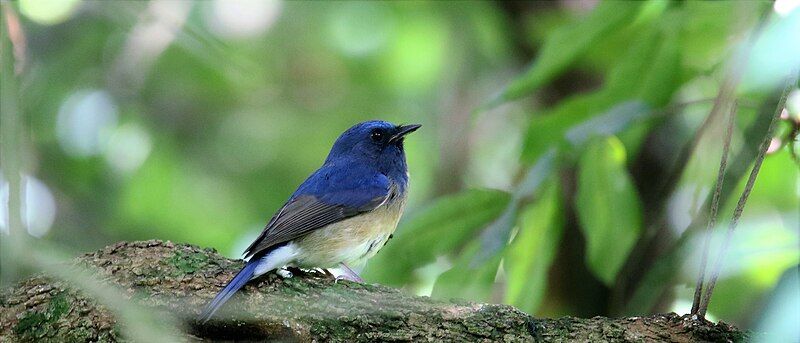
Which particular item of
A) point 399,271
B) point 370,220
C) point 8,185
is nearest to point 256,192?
point 370,220

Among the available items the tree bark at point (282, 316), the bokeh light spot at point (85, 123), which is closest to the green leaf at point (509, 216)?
the tree bark at point (282, 316)

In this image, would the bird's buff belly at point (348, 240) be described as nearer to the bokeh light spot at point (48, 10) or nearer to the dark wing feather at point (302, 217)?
the dark wing feather at point (302, 217)

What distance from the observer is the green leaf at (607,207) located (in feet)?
12.5

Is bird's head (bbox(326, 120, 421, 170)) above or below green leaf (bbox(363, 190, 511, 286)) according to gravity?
above

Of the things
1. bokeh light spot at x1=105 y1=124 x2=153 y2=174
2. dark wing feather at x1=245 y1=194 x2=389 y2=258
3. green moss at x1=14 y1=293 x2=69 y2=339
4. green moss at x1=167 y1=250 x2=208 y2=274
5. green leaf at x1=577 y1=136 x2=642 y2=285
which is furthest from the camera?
bokeh light spot at x1=105 y1=124 x2=153 y2=174

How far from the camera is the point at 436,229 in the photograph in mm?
3963

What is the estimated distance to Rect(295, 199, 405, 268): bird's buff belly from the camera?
436cm

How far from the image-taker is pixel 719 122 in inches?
175

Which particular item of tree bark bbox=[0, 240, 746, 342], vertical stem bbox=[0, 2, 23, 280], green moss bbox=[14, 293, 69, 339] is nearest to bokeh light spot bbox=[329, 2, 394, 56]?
tree bark bbox=[0, 240, 746, 342]

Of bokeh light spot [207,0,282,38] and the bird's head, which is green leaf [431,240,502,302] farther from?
bokeh light spot [207,0,282,38]

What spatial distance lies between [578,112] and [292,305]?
177 centimetres

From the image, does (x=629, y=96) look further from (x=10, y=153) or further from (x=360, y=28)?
(x=360, y=28)

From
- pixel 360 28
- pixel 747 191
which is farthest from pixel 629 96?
pixel 360 28

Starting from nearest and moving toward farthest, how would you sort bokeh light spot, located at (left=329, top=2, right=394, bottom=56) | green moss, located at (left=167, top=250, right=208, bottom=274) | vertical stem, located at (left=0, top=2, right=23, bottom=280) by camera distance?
1. vertical stem, located at (left=0, top=2, right=23, bottom=280)
2. green moss, located at (left=167, top=250, right=208, bottom=274)
3. bokeh light spot, located at (left=329, top=2, right=394, bottom=56)
